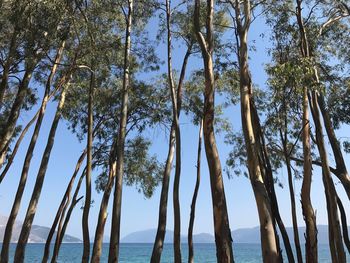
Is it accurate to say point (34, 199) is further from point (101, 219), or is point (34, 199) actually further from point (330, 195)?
point (330, 195)

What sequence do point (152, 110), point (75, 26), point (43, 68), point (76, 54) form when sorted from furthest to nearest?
point (152, 110), point (43, 68), point (76, 54), point (75, 26)

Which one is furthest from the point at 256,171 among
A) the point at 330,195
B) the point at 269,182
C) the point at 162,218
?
the point at 162,218

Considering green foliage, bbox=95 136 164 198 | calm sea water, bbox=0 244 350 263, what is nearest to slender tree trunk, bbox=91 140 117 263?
green foliage, bbox=95 136 164 198

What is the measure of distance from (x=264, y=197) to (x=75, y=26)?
6.63m

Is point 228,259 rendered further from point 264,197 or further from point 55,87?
point 55,87

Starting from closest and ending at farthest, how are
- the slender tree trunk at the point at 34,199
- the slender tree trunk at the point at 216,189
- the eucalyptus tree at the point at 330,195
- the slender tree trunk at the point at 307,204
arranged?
the slender tree trunk at the point at 216,189 → the eucalyptus tree at the point at 330,195 → the slender tree trunk at the point at 307,204 → the slender tree trunk at the point at 34,199

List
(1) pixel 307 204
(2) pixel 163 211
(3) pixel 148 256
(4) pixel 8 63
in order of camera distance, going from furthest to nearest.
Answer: (3) pixel 148 256, (2) pixel 163 211, (4) pixel 8 63, (1) pixel 307 204

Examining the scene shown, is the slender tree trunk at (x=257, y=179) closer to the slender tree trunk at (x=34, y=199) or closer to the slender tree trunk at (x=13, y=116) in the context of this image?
the slender tree trunk at (x=13, y=116)

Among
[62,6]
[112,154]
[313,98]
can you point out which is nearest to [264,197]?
[313,98]

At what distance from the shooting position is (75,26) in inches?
414

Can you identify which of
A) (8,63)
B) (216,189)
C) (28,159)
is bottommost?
(216,189)

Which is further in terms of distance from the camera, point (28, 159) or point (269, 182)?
point (28, 159)

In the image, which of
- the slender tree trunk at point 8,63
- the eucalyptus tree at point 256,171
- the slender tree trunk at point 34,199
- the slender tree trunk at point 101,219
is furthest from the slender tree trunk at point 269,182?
the slender tree trunk at point 8,63

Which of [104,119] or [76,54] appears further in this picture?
[104,119]
